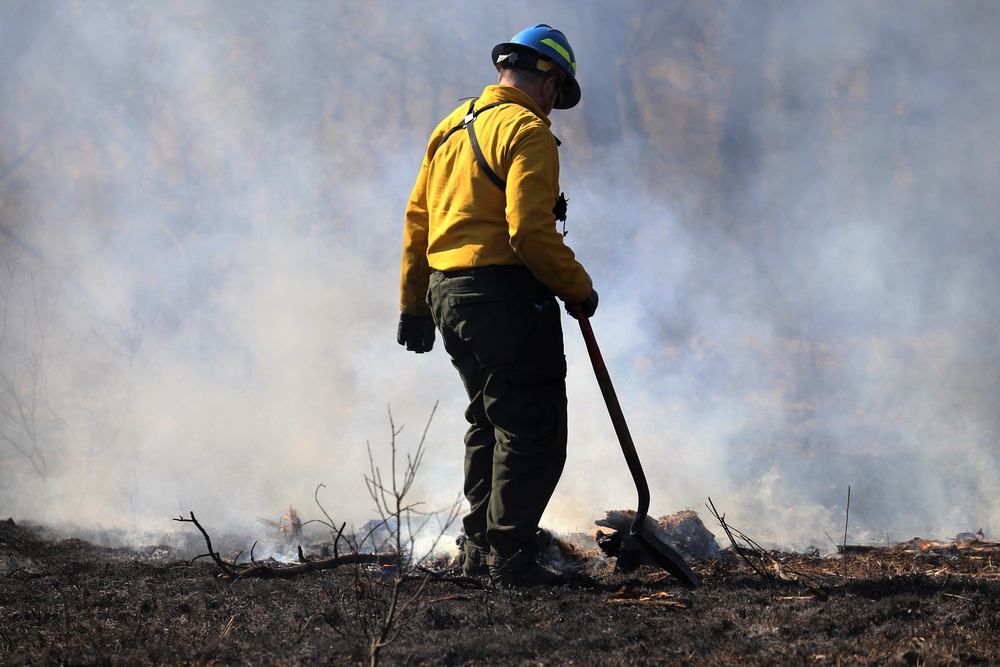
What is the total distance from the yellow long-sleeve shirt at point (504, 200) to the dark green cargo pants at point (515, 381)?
0.26 ft

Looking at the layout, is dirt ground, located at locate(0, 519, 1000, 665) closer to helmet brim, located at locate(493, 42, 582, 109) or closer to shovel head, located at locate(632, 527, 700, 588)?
shovel head, located at locate(632, 527, 700, 588)

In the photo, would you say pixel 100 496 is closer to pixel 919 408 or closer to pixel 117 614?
pixel 117 614

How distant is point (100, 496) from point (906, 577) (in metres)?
5.74

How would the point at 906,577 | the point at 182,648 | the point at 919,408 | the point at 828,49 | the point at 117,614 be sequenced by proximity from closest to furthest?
the point at 182,648 → the point at 117,614 → the point at 906,577 → the point at 919,408 → the point at 828,49

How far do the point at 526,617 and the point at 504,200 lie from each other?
132 centimetres

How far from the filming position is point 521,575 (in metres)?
2.93

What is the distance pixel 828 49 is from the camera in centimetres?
648

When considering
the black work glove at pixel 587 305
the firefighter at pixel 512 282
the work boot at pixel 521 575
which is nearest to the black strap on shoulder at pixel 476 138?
the firefighter at pixel 512 282

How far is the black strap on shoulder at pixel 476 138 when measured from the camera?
2.88 m

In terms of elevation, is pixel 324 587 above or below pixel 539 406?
below

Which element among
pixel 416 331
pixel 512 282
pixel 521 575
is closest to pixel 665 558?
pixel 521 575

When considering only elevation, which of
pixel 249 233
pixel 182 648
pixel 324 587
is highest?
pixel 249 233

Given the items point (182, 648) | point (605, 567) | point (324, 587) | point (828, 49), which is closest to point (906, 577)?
point (605, 567)

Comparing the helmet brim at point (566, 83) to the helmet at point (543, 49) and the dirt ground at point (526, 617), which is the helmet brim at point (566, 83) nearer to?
the helmet at point (543, 49)
